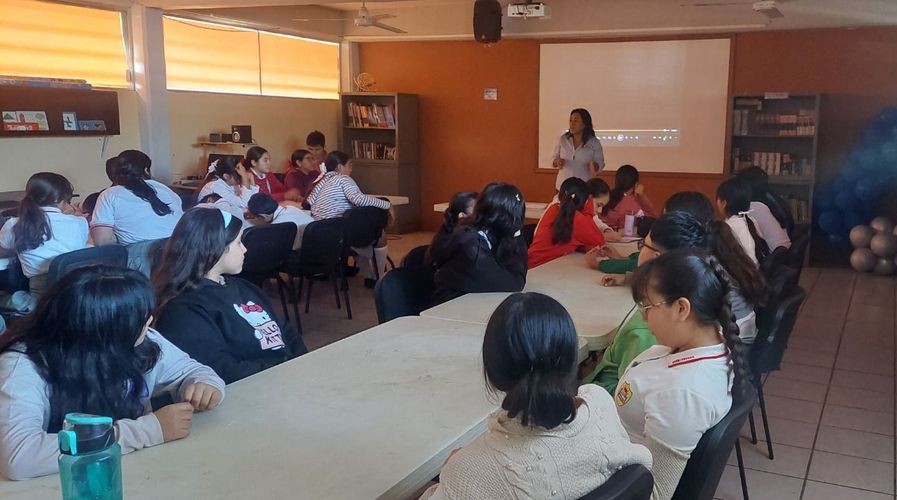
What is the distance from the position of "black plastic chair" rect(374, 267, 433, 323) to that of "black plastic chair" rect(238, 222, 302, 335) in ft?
5.52

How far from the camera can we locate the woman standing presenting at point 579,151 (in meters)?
6.77

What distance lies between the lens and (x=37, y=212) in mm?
3957

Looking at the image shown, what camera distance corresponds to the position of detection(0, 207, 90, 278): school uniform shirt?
397 centimetres

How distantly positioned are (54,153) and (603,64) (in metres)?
5.39

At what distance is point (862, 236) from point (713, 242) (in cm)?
541

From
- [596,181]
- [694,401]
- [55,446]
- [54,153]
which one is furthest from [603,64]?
[55,446]

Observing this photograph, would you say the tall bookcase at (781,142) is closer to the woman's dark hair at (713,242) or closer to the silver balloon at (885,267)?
the silver balloon at (885,267)

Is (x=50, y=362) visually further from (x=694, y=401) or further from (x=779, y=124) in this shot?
(x=779, y=124)

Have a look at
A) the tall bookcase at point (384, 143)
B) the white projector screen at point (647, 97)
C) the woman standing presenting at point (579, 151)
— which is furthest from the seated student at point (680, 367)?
the tall bookcase at point (384, 143)

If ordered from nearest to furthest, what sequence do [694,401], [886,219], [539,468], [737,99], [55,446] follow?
1. [539,468]
2. [55,446]
3. [694,401]
4. [886,219]
5. [737,99]

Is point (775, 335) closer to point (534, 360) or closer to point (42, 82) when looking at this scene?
point (534, 360)

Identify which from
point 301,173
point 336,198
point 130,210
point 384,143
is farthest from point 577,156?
point 130,210

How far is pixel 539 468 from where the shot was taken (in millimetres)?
1235

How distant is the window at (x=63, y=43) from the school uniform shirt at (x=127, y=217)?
2080 mm
